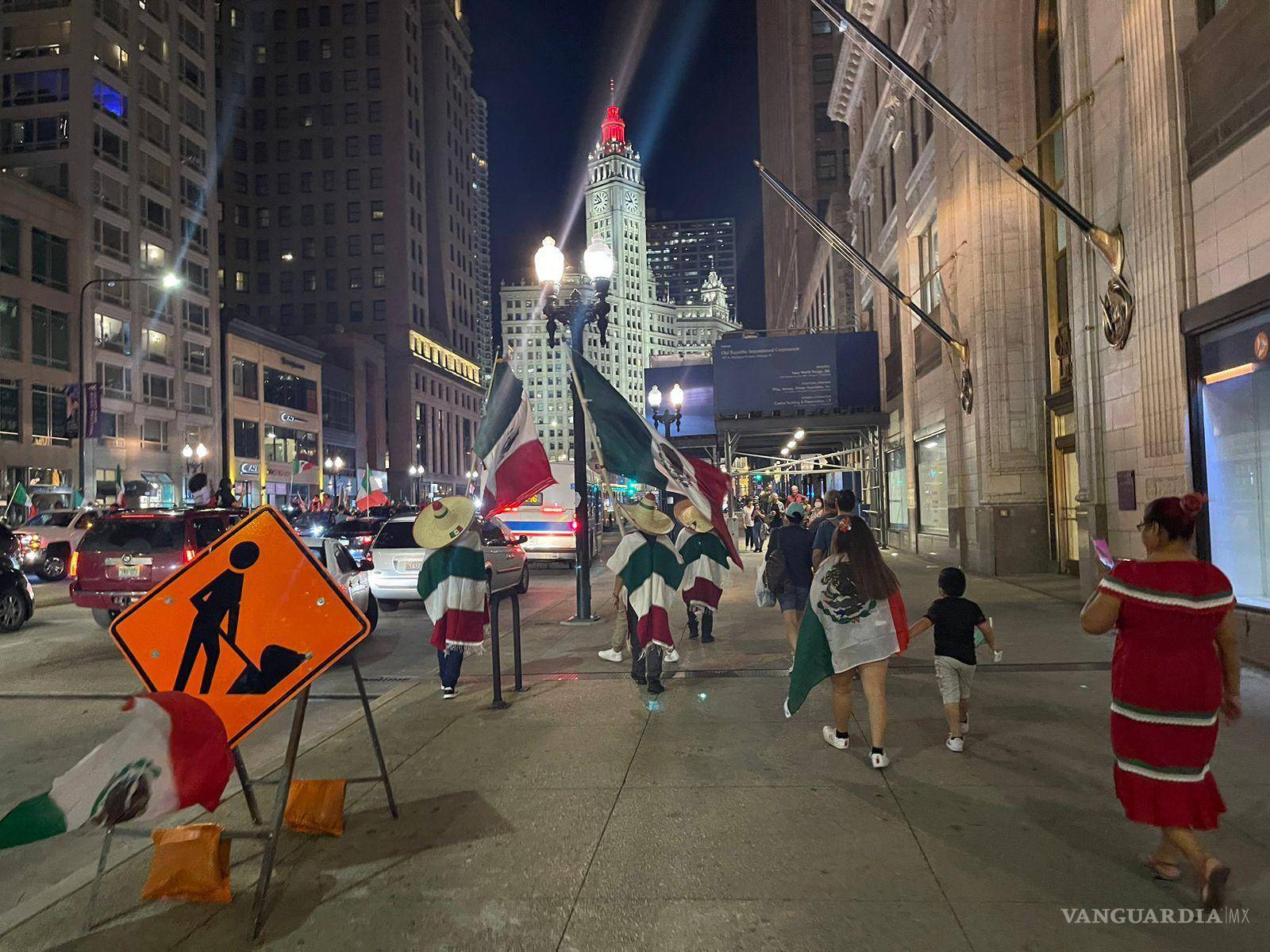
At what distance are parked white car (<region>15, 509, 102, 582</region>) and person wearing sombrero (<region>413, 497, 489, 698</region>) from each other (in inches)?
673

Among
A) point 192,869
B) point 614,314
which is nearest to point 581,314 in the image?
point 192,869

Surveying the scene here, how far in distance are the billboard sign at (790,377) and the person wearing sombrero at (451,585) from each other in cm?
2094

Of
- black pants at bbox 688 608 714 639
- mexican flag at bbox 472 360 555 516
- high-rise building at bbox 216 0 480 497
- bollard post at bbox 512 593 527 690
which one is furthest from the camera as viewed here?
high-rise building at bbox 216 0 480 497

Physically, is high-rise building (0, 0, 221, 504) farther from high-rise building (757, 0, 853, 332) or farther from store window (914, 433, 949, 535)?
store window (914, 433, 949, 535)

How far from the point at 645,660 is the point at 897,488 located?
23.8 meters

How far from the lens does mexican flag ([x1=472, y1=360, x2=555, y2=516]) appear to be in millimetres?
8570

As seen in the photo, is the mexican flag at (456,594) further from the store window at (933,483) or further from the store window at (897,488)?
the store window at (897,488)

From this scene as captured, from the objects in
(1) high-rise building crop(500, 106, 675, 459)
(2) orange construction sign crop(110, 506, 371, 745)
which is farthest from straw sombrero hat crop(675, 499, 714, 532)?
(1) high-rise building crop(500, 106, 675, 459)

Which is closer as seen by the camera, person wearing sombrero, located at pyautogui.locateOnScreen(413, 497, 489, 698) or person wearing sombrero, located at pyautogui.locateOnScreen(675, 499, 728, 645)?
person wearing sombrero, located at pyautogui.locateOnScreen(413, 497, 489, 698)

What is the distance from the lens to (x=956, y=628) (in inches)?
232

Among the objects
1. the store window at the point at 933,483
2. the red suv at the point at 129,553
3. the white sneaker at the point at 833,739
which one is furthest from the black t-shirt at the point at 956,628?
the store window at the point at 933,483

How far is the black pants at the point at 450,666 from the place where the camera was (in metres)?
8.06

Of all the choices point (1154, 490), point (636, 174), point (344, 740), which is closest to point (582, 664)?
point (344, 740)

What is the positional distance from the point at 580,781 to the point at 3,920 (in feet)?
9.70
